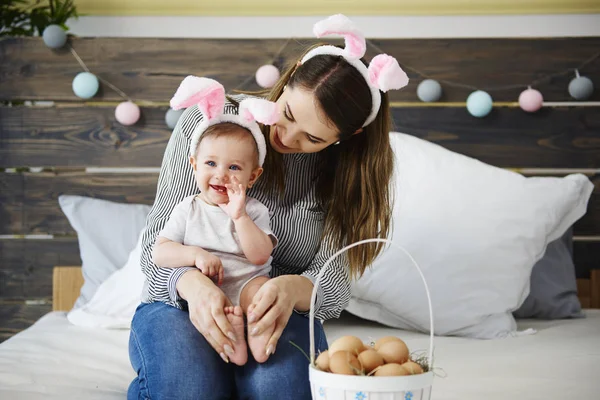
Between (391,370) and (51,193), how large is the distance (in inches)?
69.6

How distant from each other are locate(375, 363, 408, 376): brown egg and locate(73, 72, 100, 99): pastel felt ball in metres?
1.71

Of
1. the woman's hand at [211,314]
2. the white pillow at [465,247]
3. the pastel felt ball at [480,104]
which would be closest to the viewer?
the woman's hand at [211,314]

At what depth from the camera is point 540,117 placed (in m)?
2.41

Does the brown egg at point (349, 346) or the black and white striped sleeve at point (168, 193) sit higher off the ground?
the black and white striped sleeve at point (168, 193)

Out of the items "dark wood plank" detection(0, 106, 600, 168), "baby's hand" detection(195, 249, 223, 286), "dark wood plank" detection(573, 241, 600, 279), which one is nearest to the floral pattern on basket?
→ "baby's hand" detection(195, 249, 223, 286)

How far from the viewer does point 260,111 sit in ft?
4.25

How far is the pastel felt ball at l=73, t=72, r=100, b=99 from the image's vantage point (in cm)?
238

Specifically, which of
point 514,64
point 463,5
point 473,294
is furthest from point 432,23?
point 473,294

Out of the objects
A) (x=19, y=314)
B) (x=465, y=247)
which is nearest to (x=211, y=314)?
(x=465, y=247)

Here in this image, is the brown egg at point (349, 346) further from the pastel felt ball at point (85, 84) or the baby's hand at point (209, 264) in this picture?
the pastel felt ball at point (85, 84)

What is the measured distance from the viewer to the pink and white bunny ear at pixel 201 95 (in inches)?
50.9

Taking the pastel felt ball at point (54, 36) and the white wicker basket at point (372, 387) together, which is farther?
the pastel felt ball at point (54, 36)

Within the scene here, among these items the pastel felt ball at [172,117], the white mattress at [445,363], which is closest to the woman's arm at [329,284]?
the white mattress at [445,363]

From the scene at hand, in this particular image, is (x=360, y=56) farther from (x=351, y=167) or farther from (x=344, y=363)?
(x=344, y=363)
